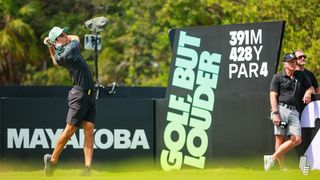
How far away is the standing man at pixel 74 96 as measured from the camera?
43.7 feet

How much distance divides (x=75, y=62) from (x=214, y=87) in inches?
123

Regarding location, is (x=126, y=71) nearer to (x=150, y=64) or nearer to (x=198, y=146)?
(x=150, y=64)

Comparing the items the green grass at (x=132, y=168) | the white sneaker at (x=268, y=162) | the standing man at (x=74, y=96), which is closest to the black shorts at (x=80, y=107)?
the standing man at (x=74, y=96)

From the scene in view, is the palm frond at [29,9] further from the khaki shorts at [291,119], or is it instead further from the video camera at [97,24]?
the khaki shorts at [291,119]

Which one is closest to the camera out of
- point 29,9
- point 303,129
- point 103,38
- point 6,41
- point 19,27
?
point 303,129

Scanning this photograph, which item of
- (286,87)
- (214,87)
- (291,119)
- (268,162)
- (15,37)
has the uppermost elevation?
(286,87)

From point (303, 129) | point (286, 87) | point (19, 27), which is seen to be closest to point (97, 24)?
point (286, 87)

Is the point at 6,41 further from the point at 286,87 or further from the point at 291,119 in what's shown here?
the point at 291,119

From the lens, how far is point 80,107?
44.0 ft

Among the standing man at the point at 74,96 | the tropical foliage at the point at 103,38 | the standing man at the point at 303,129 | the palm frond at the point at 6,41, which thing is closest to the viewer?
the standing man at the point at 74,96

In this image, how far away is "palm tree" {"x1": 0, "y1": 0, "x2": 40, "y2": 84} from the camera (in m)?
33.8

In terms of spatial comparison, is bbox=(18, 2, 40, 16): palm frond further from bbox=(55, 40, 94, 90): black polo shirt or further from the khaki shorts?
the khaki shorts

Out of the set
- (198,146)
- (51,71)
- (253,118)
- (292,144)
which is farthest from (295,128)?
(51,71)

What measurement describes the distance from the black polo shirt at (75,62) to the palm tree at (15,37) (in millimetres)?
19680
